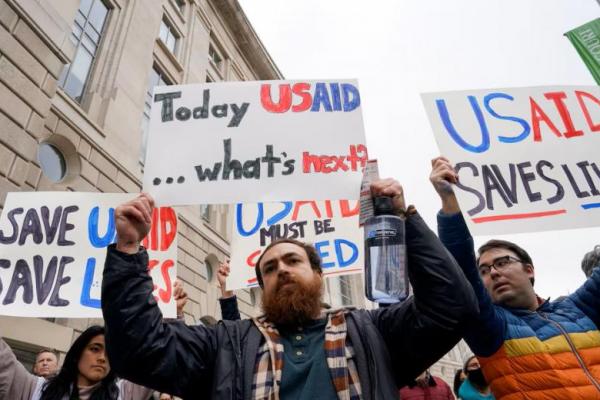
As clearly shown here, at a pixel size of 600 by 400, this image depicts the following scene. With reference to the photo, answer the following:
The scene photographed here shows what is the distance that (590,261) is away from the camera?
2.49m

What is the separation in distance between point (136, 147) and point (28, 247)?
6175mm

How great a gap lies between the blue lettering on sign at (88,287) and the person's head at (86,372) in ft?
1.13

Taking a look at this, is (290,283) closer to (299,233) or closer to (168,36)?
(299,233)

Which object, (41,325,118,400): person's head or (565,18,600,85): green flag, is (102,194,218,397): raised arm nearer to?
(41,325,118,400): person's head

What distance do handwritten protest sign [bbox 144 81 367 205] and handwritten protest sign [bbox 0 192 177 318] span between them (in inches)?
35.9

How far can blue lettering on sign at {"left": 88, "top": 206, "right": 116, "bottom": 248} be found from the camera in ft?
10.5

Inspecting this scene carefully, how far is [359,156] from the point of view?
Result: 2480 mm

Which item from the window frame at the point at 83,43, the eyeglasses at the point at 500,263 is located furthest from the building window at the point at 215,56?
the eyeglasses at the point at 500,263

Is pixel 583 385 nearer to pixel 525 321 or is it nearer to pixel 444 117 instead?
pixel 525 321

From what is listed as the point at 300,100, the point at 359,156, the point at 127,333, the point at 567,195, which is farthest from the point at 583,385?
the point at 300,100

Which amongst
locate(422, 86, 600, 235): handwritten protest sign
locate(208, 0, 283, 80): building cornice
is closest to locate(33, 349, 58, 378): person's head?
locate(422, 86, 600, 235): handwritten protest sign

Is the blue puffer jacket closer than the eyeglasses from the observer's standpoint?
Yes

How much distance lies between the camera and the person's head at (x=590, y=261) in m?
2.44

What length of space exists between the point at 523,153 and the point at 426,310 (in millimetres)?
1564
